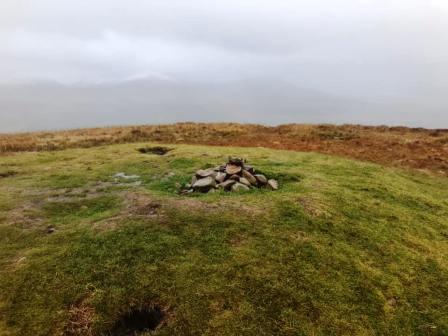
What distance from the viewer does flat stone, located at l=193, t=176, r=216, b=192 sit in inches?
679

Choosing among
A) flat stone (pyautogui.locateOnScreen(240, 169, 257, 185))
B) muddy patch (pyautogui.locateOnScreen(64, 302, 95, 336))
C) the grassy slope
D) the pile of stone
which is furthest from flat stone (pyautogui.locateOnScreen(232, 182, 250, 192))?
muddy patch (pyautogui.locateOnScreen(64, 302, 95, 336))

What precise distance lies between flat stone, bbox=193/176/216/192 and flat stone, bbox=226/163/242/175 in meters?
0.89

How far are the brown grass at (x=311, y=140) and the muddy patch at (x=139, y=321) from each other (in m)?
20.3

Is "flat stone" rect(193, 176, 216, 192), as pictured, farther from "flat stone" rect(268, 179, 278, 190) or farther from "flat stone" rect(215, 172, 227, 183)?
"flat stone" rect(268, 179, 278, 190)

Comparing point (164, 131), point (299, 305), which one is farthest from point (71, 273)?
point (164, 131)

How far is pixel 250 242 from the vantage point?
42.0ft

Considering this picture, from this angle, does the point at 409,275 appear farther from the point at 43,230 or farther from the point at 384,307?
the point at 43,230

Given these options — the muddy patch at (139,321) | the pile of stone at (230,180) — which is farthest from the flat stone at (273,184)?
the muddy patch at (139,321)

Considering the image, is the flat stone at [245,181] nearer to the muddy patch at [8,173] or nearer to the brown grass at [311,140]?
the brown grass at [311,140]

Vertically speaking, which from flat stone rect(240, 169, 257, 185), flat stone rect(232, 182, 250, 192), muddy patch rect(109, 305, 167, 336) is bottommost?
muddy patch rect(109, 305, 167, 336)

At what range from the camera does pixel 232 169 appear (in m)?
18.2

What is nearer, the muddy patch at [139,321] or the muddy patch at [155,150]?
the muddy patch at [139,321]

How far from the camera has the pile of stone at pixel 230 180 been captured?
1725 centimetres

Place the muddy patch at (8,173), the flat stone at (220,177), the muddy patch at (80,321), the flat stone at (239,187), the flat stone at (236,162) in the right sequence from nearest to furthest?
the muddy patch at (80,321)
the flat stone at (239,187)
the flat stone at (220,177)
the flat stone at (236,162)
the muddy patch at (8,173)
